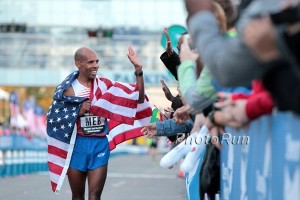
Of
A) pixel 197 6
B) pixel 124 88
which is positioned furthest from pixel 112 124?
pixel 197 6

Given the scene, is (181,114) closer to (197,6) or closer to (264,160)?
(264,160)

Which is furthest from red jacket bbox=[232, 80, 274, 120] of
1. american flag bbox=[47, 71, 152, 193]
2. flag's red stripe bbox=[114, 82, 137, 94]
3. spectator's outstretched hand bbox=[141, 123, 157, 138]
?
flag's red stripe bbox=[114, 82, 137, 94]

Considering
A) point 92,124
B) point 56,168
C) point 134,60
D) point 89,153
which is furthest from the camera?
point 56,168

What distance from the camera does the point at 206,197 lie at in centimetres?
716

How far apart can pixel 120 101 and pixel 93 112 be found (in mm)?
531

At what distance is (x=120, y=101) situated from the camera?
34.9 ft

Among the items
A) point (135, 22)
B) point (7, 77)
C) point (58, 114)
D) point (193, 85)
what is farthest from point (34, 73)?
point (193, 85)

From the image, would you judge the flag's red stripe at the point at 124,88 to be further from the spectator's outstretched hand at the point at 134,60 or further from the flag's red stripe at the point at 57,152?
the flag's red stripe at the point at 57,152

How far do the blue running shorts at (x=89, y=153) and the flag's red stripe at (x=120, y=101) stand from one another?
52 centimetres

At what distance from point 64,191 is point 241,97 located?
1289 cm

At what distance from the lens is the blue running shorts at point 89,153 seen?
1002 cm

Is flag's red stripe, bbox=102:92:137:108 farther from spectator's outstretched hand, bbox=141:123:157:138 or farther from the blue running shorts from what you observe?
spectator's outstretched hand, bbox=141:123:157:138

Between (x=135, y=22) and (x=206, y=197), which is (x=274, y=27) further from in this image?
(x=135, y=22)

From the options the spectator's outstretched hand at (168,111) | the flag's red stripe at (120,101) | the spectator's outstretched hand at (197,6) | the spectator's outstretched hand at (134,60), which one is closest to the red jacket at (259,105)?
the spectator's outstretched hand at (197,6)
